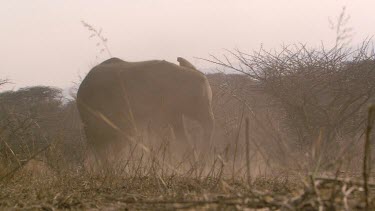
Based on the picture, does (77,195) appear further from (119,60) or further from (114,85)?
(119,60)

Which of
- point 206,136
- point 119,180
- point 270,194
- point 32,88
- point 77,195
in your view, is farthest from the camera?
point 32,88

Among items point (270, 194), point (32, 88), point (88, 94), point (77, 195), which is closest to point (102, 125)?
point (88, 94)

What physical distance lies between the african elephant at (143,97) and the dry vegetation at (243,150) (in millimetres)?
360

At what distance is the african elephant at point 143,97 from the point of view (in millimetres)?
8227

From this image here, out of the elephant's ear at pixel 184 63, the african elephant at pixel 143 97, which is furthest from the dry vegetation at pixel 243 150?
the elephant's ear at pixel 184 63

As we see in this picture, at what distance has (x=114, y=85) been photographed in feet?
28.4

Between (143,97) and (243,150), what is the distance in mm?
2355

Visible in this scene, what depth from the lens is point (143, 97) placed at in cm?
853

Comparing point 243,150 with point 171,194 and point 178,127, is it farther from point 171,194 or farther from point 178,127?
point 171,194

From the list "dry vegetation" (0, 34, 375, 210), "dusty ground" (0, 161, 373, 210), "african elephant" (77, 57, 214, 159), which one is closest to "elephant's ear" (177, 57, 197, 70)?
"african elephant" (77, 57, 214, 159)

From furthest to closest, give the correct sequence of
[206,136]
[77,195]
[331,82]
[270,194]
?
1. [206,136]
2. [331,82]
3. [77,195]
4. [270,194]

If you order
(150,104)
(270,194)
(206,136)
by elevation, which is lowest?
(270,194)

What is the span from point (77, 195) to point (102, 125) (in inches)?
242

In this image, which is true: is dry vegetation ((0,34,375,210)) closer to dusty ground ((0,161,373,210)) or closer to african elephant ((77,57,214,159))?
dusty ground ((0,161,373,210))
